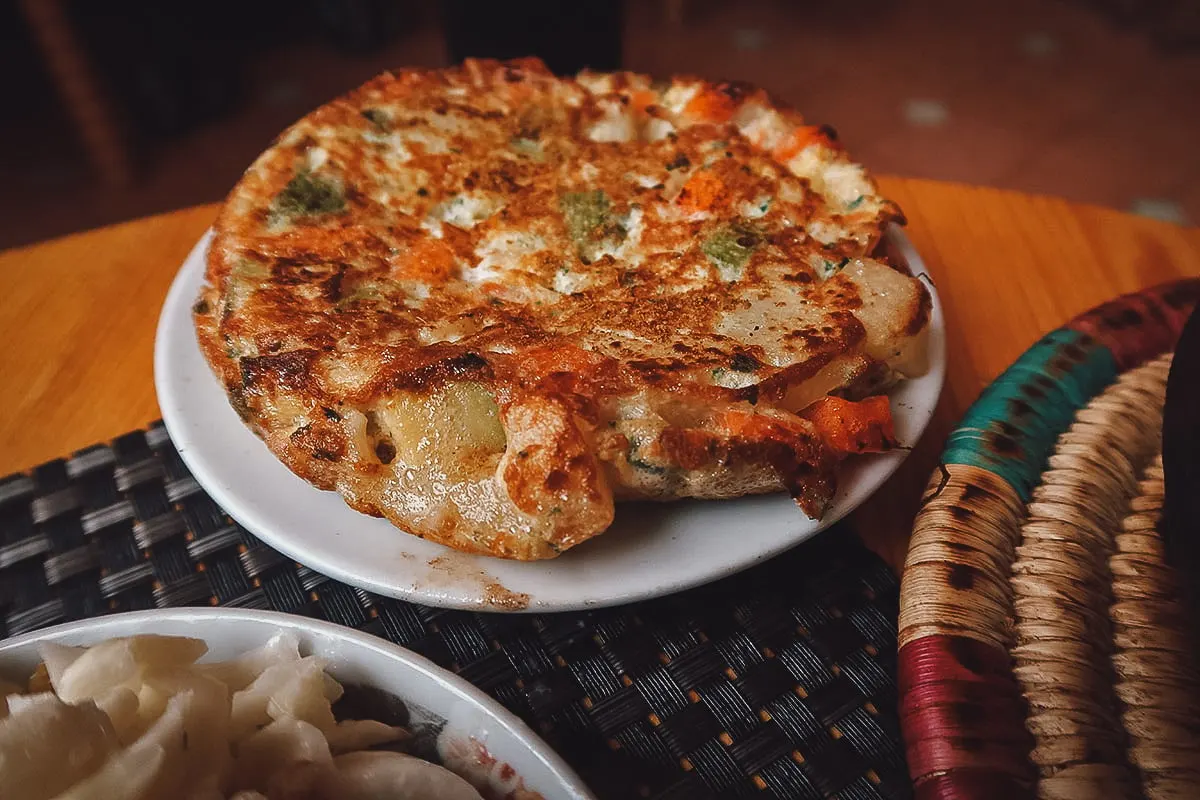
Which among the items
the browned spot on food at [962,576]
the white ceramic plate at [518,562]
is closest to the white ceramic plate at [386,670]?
the white ceramic plate at [518,562]

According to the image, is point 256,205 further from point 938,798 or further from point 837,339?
point 938,798

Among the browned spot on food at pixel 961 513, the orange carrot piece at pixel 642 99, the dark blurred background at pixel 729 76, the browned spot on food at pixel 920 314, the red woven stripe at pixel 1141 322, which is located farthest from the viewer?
the dark blurred background at pixel 729 76

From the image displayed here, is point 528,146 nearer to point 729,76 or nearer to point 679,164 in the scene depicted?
point 679,164

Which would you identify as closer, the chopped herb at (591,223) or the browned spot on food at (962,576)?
the browned spot on food at (962,576)

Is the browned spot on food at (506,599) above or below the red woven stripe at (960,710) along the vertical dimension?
above

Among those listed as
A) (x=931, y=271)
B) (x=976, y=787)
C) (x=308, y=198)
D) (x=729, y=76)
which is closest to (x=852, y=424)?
(x=976, y=787)

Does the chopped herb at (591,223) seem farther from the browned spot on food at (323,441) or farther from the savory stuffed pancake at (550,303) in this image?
the browned spot on food at (323,441)

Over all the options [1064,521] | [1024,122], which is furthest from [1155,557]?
[1024,122]
